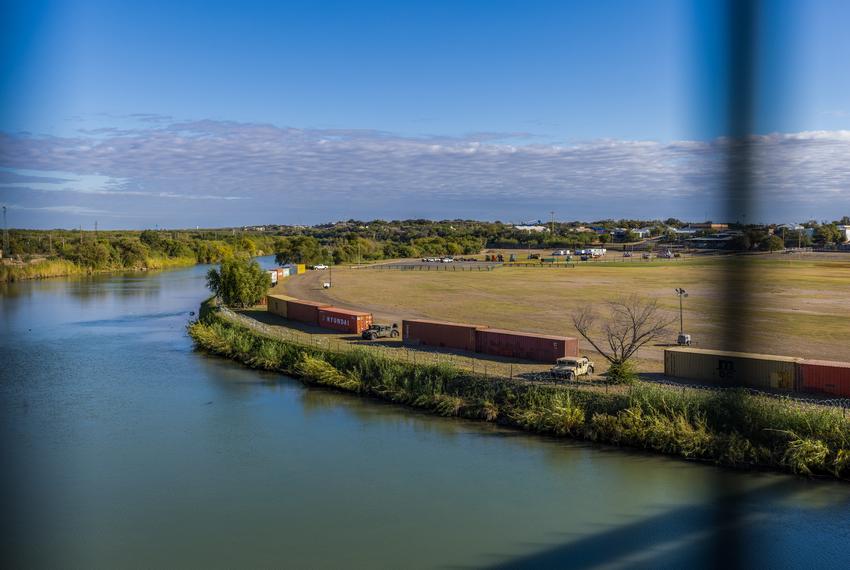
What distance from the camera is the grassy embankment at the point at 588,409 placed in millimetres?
11742

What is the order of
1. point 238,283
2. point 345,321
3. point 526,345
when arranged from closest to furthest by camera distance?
point 526,345
point 345,321
point 238,283

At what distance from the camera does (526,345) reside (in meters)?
19.7

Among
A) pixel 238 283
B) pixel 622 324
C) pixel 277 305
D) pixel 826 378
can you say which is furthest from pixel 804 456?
pixel 238 283

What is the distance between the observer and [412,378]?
18000 mm

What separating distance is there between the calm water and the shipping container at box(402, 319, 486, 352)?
183 inches

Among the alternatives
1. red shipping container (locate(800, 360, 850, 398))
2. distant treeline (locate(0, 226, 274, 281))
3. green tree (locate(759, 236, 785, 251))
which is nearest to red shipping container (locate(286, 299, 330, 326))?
red shipping container (locate(800, 360, 850, 398))

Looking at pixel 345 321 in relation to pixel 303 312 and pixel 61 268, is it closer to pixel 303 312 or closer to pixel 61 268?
pixel 303 312

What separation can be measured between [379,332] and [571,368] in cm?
905

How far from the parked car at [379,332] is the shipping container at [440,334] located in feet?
3.64

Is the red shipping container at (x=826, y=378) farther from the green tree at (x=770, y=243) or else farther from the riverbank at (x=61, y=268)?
the riverbank at (x=61, y=268)

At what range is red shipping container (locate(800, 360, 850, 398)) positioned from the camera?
14.5 metres

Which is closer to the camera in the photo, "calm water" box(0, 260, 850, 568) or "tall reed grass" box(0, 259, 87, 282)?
"calm water" box(0, 260, 850, 568)

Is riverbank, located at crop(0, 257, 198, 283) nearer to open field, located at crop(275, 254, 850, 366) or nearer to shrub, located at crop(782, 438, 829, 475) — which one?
open field, located at crop(275, 254, 850, 366)

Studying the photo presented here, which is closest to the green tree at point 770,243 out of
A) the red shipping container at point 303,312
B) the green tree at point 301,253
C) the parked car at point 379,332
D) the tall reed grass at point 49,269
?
the parked car at point 379,332
